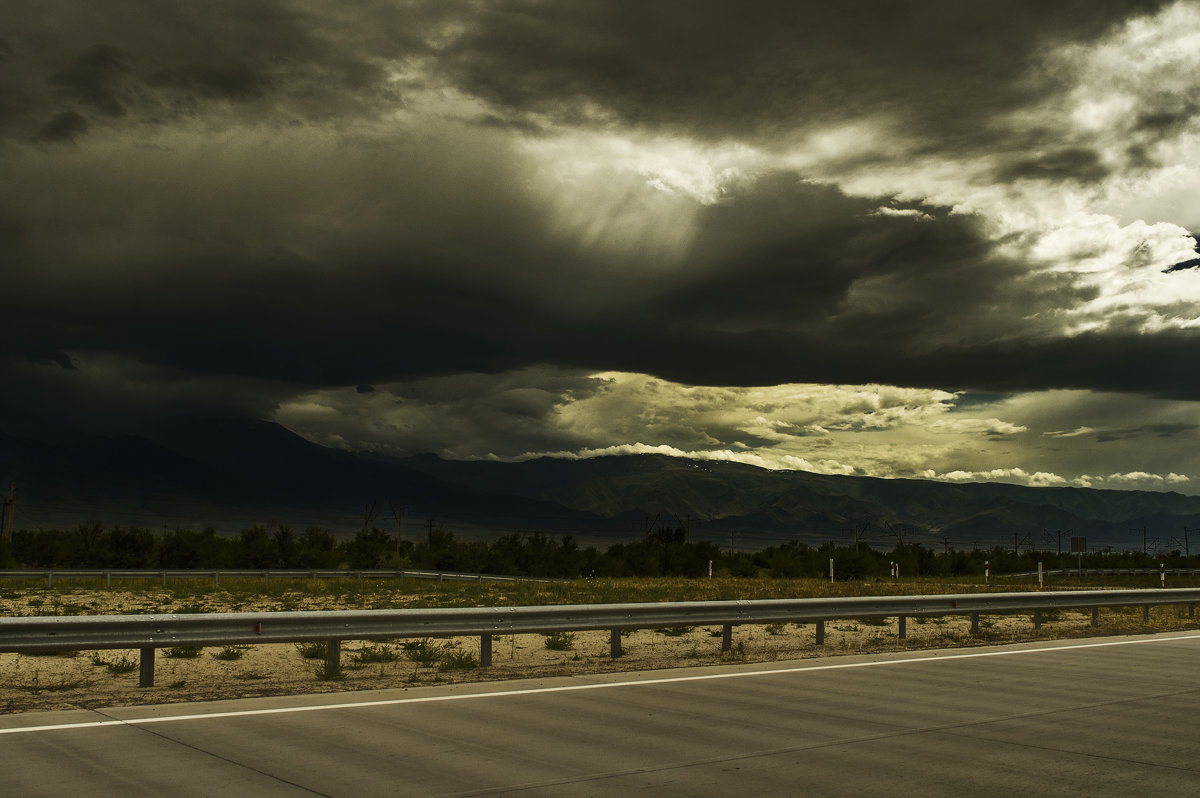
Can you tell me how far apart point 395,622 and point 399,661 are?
2080 millimetres

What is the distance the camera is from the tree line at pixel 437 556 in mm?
68062

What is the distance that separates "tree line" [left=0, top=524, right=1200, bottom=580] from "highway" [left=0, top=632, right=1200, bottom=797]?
2030 inches

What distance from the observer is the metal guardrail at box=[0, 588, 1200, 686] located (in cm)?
1093

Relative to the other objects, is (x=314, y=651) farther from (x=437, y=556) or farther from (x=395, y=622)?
(x=437, y=556)

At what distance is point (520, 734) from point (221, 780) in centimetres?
269

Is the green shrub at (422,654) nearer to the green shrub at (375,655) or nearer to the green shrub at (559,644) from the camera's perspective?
the green shrub at (375,655)

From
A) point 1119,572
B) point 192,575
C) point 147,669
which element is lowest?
point 1119,572

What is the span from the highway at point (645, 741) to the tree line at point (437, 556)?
169 ft

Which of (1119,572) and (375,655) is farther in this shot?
(1119,572)

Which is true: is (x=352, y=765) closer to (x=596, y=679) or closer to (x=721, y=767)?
(x=721, y=767)

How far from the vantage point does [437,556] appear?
74.2 meters

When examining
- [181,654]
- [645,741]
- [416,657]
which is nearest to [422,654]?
[416,657]

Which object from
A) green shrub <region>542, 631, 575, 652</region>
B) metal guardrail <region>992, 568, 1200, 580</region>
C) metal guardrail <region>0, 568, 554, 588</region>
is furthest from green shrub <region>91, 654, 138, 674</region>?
metal guardrail <region>992, 568, 1200, 580</region>

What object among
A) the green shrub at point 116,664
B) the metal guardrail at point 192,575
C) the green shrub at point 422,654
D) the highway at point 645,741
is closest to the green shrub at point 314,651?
the green shrub at point 422,654
